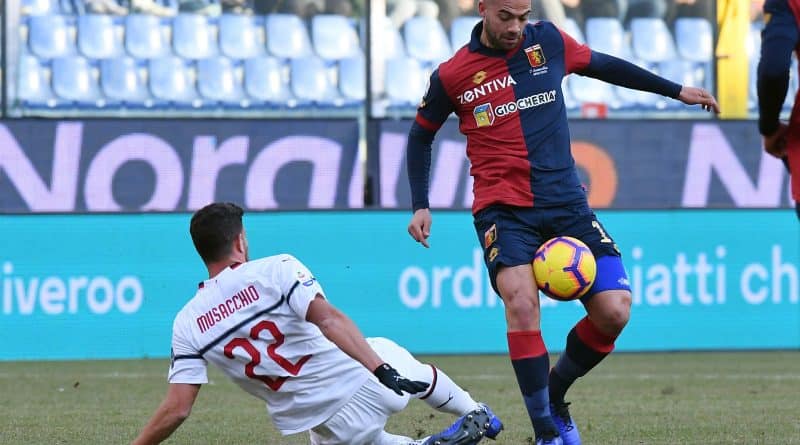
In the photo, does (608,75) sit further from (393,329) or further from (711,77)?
(711,77)

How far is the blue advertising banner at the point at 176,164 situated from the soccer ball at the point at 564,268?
8670 millimetres

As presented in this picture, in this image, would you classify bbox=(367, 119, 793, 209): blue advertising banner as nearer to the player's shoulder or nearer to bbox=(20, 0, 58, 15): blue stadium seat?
bbox=(20, 0, 58, 15): blue stadium seat

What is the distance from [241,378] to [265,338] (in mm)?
230

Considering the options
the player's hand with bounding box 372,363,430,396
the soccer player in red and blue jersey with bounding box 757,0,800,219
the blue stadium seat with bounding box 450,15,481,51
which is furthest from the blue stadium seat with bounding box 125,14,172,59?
the soccer player in red and blue jersey with bounding box 757,0,800,219

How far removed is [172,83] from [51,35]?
138 centimetres

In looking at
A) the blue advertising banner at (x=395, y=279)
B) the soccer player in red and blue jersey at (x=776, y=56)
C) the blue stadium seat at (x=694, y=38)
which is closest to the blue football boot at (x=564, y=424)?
the soccer player in red and blue jersey at (x=776, y=56)

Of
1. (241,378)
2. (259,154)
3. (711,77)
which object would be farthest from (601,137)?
(241,378)

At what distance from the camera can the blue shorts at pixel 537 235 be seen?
6.12m

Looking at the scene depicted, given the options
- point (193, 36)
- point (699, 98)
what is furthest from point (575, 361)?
point (193, 36)

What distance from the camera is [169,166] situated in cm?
1500

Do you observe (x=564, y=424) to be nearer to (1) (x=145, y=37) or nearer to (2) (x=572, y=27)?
(1) (x=145, y=37)

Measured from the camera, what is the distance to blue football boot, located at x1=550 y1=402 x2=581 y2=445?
245 inches

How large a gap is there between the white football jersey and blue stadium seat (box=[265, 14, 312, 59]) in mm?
10955

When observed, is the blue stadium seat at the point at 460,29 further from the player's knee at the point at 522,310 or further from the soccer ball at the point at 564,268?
the player's knee at the point at 522,310
